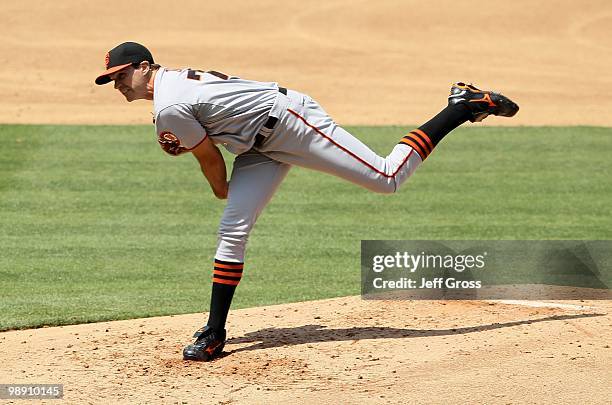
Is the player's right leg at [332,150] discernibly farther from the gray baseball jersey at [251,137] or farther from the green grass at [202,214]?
the green grass at [202,214]

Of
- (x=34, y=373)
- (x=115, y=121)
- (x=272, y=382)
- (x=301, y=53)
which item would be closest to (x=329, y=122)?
(x=272, y=382)

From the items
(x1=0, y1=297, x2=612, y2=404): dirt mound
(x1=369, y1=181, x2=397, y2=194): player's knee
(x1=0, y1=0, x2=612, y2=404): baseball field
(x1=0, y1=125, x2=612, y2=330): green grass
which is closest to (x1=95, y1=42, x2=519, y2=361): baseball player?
(x1=369, y1=181, x2=397, y2=194): player's knee

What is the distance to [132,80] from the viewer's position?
18.0 ft

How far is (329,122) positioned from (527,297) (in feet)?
6.37

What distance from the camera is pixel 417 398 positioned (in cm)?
487

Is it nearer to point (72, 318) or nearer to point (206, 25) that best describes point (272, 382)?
point (72, 318)

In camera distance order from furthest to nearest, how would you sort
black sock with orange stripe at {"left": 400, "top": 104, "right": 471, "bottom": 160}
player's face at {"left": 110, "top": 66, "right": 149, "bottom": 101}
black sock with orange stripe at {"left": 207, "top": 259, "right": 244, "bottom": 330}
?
black sock with orange stripe at {"left": 400, "top": 104, "right": 471, "bottom": 160}
black sock with orange stripe at {"left": 207, "top": 259, "right": 244, "bottom": 330}
player's face at {"left": 110, "top": 66, "right": 149, "bottom": 101}

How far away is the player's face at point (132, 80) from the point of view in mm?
5466

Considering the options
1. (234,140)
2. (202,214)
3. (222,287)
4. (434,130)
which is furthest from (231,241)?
(202,214)

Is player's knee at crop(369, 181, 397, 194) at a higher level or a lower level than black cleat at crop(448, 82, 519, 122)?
lower

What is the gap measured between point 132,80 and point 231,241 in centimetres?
93
